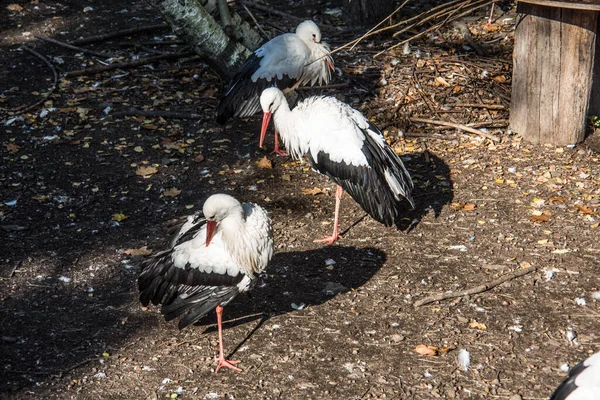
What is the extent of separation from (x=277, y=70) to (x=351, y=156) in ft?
6.13

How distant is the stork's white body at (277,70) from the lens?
7414mm

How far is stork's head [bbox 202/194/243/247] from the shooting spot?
4.72 metres

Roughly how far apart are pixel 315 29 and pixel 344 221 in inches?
89.0

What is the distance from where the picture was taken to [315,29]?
7.54 metres

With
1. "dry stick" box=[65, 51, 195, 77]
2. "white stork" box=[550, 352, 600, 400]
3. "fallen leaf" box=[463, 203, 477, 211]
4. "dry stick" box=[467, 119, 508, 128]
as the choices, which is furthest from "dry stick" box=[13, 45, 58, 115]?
"white stork" box=[550, 352, 600, 400]

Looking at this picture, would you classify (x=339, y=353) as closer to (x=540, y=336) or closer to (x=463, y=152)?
(x=540, y=336)

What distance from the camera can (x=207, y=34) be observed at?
316 inches

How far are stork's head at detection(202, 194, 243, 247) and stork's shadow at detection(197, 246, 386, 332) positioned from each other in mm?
698

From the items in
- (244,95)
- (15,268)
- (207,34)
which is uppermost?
(207,34)

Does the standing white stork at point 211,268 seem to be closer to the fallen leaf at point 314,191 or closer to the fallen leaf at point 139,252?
the fallen leaf at point 139,252

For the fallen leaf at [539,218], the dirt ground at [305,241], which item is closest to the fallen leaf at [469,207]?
the dirt ground at [305,241]

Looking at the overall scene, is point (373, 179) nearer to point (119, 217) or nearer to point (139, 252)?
point (139, 252)

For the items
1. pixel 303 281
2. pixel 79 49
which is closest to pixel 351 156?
pixel 303 281

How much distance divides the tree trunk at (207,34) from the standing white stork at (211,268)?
12.0 ft
